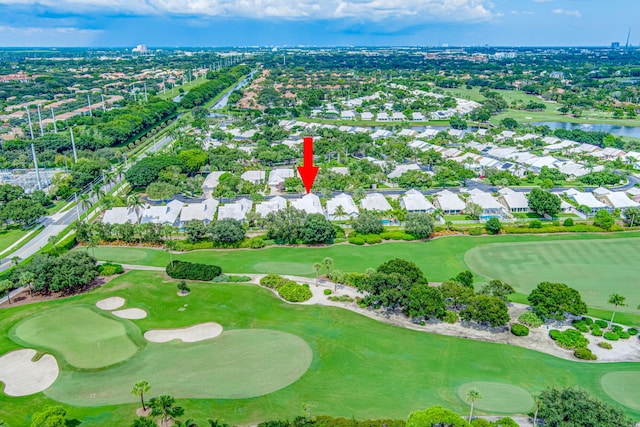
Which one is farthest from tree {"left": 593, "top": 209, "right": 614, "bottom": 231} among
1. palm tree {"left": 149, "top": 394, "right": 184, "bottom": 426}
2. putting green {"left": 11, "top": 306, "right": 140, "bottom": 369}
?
putting green {"left": 11, "top": 306, "right": 140, "bottom": 369}

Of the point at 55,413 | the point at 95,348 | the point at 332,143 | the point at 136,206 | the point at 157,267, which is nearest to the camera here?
the point at 55,413

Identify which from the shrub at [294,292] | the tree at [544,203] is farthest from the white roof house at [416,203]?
the shrub at [294,292]


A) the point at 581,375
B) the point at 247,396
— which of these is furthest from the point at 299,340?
→ the point at 581,375

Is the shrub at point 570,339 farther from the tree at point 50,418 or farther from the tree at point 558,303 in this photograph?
the tree at point 50,418

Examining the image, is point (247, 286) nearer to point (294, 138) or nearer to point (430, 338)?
point (430, 338)

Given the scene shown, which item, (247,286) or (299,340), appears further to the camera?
(247,286)

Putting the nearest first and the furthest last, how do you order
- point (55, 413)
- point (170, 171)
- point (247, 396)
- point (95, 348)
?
point (55, 413) → point (247, 396) → point (95, 348) → point (170, 171)
